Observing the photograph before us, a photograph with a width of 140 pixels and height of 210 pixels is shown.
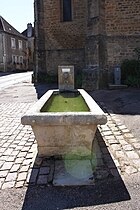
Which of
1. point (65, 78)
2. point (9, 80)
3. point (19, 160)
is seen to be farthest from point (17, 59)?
point (19, 160)

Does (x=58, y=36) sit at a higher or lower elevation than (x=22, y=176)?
higher

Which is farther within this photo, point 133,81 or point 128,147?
point 133,81

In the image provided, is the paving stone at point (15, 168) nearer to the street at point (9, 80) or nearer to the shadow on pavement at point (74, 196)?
the shadow on pavement at point (74, 196)

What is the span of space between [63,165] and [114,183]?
3.04 ft

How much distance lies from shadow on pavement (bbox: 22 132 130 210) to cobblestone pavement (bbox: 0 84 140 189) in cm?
19

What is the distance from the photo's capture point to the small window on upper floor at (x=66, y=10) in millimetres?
17998

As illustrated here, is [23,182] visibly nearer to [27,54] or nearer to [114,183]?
[114,183]

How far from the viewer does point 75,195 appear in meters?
3.35

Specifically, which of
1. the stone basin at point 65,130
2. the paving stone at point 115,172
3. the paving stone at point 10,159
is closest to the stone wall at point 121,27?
the stone basin at point 65,130

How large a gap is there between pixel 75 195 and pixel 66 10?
54.8ft

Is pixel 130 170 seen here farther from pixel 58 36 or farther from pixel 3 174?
pixel 58 36

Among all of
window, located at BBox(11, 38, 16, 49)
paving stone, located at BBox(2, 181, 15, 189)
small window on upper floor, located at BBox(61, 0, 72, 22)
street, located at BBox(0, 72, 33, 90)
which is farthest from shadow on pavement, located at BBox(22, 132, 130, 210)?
window, located at BBox(11, 38, 16, 49)

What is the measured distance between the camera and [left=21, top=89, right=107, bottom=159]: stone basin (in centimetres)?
402

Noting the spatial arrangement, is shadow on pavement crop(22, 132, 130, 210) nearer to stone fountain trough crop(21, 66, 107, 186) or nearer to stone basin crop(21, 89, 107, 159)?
stone fountain trough crop(21, 66, 107, 186)
